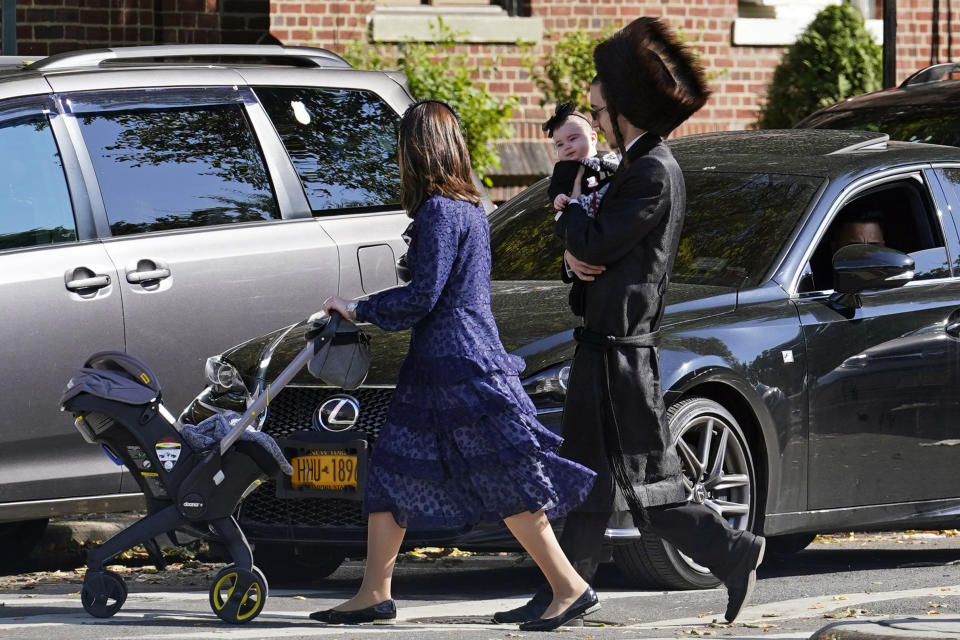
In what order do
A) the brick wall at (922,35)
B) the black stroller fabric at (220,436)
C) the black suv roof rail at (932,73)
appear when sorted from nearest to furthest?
the black stroller fabric at (220,436)
the black suv roof rail at (932,73)
the brick wall at (922,35)

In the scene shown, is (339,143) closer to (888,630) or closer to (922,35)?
(888,630)

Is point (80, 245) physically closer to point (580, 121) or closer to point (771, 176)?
point (580, 121)

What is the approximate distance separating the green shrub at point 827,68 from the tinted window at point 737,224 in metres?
8.94

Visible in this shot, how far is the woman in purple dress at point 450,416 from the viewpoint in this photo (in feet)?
19.5

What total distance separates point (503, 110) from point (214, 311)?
6.83 m

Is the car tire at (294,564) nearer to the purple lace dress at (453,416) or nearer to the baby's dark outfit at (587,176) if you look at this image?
the purple lace dress at (453,416)

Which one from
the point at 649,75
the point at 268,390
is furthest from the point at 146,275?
the point at 649,75

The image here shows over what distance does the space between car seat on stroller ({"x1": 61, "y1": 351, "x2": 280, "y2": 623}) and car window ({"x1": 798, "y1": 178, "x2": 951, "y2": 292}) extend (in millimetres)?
2763

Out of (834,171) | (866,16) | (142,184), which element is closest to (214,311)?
(142,184)

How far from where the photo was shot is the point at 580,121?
6.13 meters

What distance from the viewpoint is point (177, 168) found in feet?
25.0

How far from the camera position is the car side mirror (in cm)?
709

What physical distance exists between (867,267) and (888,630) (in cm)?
192

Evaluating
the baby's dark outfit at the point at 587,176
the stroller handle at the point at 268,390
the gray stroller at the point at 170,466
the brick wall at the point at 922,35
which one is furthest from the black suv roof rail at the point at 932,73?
the brick wall at the point at 922,35
